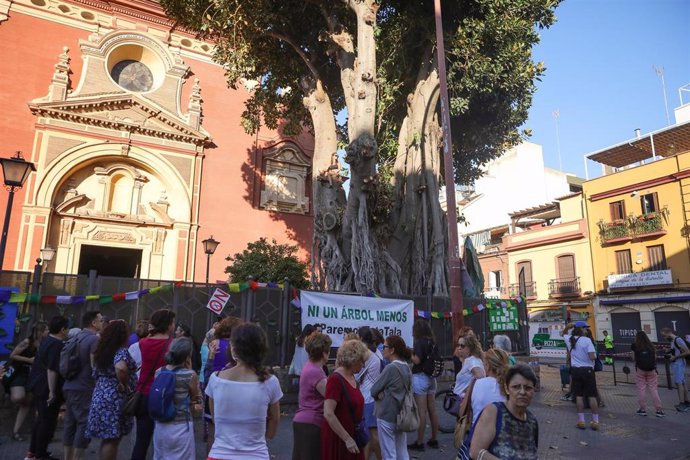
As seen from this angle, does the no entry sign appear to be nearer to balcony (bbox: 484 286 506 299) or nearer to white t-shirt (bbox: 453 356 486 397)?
white t-shirt (bbox: 453 356 486 397)

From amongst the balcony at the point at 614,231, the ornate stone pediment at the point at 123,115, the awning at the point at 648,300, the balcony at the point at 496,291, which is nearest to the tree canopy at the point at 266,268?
the ornate stone pediment at the point at 123,115

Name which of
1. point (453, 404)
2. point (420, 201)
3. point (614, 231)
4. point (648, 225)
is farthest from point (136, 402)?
point (614, 231)

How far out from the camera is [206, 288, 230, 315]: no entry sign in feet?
26.4

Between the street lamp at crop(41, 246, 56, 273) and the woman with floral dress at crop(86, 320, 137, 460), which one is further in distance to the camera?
the street lamp at crop(41, 246, 56, 273)

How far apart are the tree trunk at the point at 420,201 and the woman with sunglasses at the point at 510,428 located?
9.30 metres

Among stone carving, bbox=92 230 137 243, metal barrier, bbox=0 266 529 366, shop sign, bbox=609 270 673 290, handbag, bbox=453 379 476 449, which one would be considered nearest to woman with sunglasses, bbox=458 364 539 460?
handbag, bbox=453 379 476 449

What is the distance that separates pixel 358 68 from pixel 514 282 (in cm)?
2530

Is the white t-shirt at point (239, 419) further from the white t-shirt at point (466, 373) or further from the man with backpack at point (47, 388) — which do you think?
the man with backpack at point (47, 388)

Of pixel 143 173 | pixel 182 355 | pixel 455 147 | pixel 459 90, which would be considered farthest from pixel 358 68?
pixel 143 173

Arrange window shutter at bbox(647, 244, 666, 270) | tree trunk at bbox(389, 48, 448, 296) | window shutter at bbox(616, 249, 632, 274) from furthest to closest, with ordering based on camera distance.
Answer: window shutter at bbox(616, 249, 632, 274)
window shutter at bbox(647, 244, 666, 270)
tree trunk at bbox(389, 48, 448, 296)

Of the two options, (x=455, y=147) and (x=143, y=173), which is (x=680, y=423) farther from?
(x=143, y=173)

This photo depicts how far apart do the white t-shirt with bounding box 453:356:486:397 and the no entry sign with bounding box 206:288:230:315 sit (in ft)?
13.7

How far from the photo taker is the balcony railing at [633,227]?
25.7 m

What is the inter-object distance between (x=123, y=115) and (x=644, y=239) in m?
27.0
